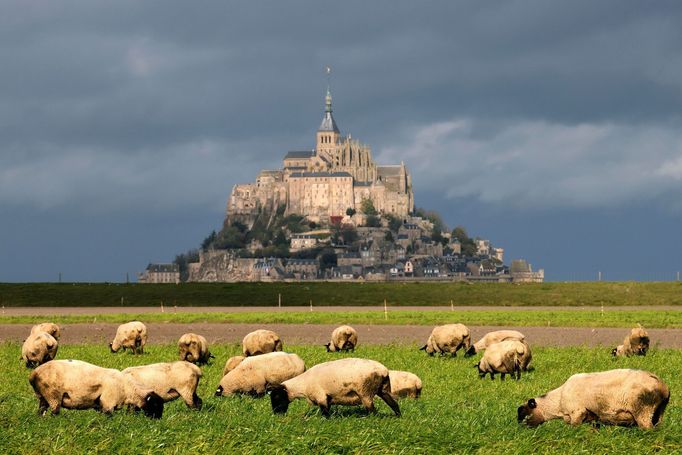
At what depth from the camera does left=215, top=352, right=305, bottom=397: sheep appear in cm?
2408

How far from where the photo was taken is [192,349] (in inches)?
1335

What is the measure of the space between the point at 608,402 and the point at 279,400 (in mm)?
6742

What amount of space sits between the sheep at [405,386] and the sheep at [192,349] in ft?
36.0

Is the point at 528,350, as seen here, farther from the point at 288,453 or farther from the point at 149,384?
the point at 288,453

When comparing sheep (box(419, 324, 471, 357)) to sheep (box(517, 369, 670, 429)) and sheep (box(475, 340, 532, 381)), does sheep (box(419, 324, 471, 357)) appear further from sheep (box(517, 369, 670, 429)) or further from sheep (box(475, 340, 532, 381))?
sheep (box(517, 369, 670, 429))

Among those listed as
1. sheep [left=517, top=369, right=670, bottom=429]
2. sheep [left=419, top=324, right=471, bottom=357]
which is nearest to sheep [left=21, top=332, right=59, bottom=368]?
sheep [left=419, top=324, right=471, bottom=357]

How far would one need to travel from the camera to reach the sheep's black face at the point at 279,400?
20656 mm

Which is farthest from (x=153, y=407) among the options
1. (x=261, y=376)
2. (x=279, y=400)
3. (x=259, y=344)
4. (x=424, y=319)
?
(x=424, y=319)

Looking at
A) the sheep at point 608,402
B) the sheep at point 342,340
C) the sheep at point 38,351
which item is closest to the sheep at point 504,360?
the sheep at point 342,340

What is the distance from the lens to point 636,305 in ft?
313

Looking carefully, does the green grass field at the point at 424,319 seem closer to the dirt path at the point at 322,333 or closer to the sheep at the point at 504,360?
the dirt path at the point at 322,333

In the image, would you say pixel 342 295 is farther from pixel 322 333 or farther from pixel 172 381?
pixel 172 381

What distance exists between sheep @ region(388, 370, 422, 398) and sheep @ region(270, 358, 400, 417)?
13.2 ft

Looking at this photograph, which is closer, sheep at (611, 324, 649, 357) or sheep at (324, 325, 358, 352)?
sheep at (611, 324, 649, 357)
